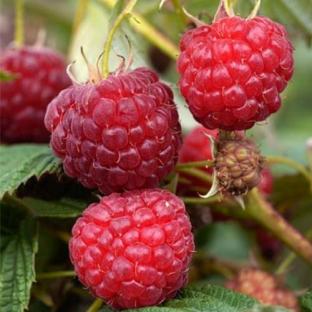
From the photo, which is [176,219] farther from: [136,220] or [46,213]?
[46,213]

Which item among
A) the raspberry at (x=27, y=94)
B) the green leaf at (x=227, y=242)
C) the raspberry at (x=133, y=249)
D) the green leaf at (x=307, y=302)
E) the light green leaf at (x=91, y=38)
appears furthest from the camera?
the green leaf at (x=227, y=242)

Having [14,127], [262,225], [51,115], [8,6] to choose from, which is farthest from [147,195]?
[8,6]

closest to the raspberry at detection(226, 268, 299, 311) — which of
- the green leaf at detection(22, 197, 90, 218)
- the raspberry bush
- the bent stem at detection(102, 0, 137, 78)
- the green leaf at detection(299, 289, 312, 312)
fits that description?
the raspberry bush

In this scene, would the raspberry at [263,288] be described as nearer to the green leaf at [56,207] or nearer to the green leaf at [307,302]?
the green leaf at [307,302]

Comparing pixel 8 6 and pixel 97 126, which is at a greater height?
pixel 97 126

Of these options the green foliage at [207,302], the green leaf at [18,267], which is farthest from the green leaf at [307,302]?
the green leaf at [18,267]

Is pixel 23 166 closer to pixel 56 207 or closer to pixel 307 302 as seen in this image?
pixel 56 207

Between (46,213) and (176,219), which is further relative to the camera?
(46,213)
